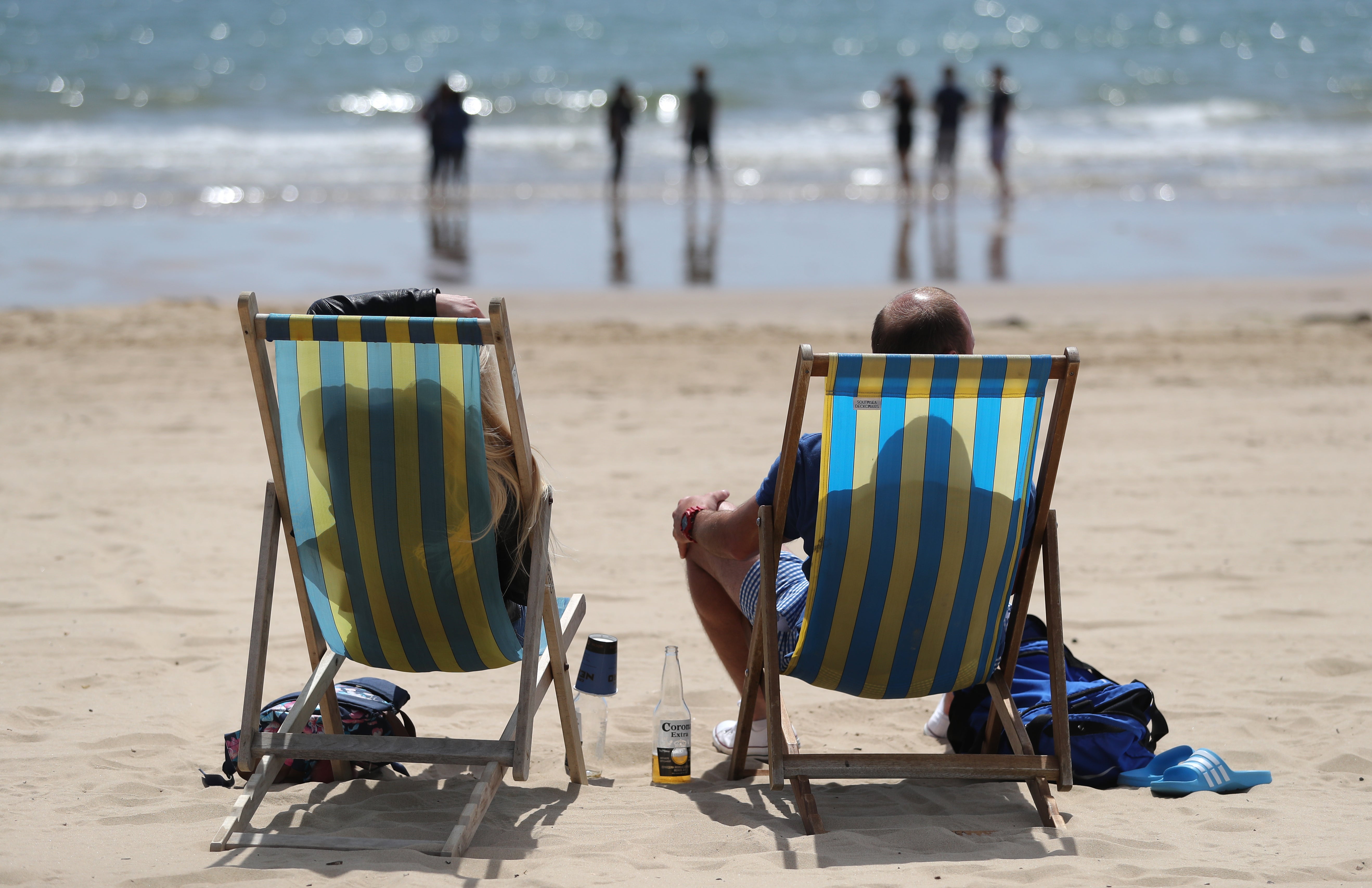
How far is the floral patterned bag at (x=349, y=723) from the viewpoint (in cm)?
289

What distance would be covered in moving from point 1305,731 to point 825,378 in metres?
1.65

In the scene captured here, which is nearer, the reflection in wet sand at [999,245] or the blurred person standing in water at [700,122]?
the reflection in wet sand at [999,245]

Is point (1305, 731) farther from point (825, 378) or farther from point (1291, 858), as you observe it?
point (825, 378)

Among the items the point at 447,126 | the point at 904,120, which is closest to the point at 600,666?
the point at 447,126

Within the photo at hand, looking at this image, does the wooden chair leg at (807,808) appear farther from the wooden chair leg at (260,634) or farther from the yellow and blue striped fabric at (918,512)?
the wooden chair leg at (260,634)

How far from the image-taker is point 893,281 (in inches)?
399

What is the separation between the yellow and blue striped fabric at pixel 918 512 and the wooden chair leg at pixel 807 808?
0.25m

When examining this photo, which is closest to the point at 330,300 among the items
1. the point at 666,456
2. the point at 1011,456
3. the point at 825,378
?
the point at 825,378

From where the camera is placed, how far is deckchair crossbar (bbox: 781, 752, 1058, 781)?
2.67 meters

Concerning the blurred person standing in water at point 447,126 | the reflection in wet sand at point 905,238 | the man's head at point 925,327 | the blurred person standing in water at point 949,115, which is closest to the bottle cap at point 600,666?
the man's head at point 925,327

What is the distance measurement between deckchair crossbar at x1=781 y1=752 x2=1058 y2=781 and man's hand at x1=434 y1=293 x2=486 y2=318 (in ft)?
3.77

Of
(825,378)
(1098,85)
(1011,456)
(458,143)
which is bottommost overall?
(1011,456)

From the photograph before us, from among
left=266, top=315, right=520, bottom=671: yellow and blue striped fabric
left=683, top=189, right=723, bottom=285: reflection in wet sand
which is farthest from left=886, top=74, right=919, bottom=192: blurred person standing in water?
left=266, top=315, right=520, bottom=671: yellow and blue striped fabric

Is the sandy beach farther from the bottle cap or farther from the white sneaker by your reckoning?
the bottle cap
